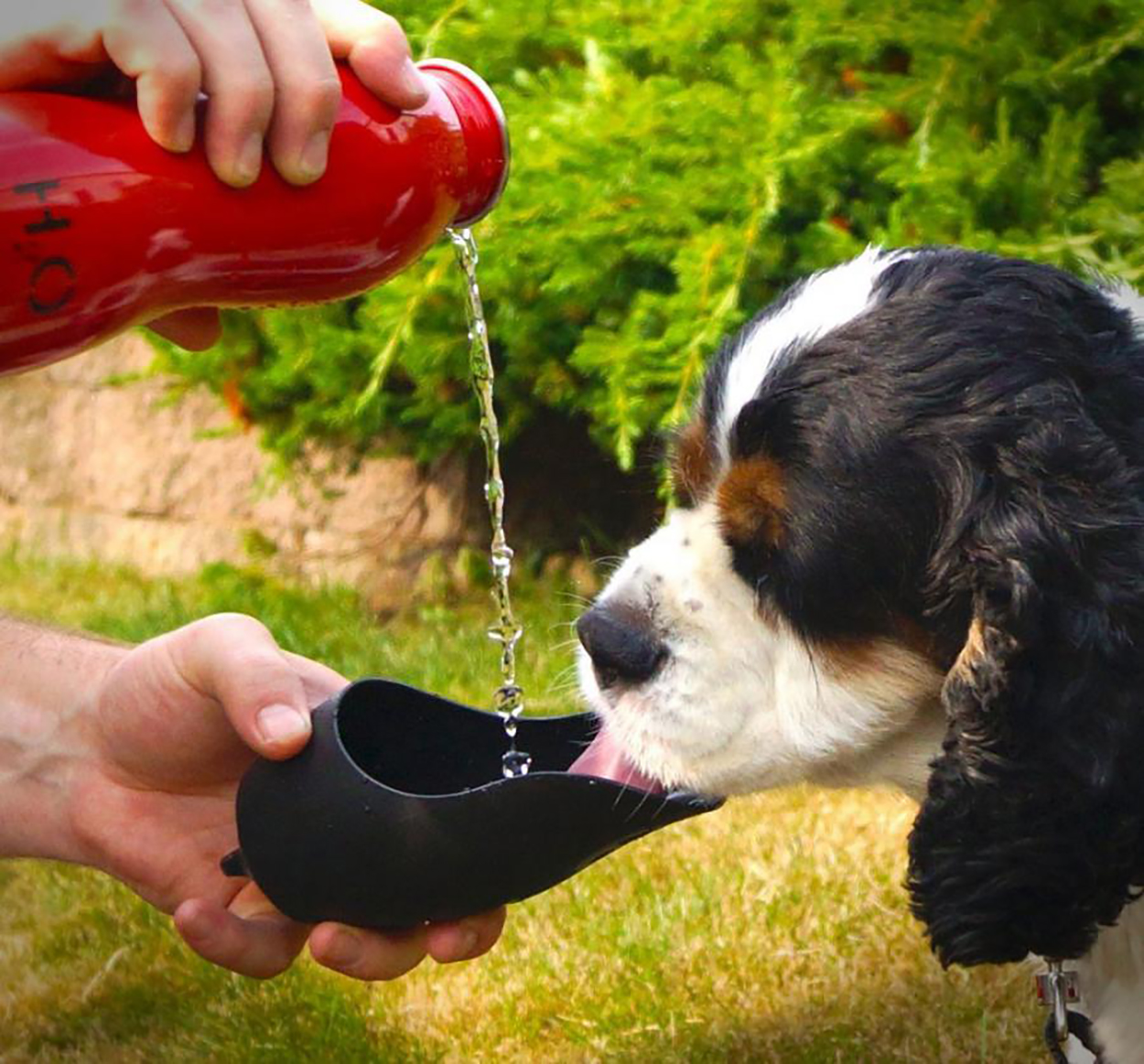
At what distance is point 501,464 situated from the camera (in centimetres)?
588

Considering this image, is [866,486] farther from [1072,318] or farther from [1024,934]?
[1024,934]

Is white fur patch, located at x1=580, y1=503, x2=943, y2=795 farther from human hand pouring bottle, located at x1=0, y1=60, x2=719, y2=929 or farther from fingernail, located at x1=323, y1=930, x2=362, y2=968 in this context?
fingernail, located at x1=323, y1=930, x2=362, y2=968

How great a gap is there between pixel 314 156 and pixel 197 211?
15 cm

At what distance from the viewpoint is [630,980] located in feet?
10.5

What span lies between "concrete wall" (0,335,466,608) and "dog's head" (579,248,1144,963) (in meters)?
3.48

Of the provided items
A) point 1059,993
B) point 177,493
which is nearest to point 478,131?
point 1059,993

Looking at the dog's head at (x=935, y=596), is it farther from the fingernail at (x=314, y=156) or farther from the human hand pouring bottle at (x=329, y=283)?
the fingernail at (x=314, y=156)

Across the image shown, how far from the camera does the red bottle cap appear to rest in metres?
2.32

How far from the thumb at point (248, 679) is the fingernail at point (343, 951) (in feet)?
0.90

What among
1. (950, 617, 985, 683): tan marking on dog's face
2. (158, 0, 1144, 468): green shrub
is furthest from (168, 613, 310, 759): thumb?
(158, 0, 1144, 468): green shrub

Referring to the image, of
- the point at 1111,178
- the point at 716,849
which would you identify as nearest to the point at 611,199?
the point at 1111,178

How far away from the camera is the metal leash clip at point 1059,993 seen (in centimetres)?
251

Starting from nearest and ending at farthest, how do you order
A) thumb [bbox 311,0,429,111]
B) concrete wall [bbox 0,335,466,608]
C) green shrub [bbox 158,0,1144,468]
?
1. thumb [bbox 311,0,429,111]
2. green shrub [bbox 158,0,1144,468]
3. concrete wall [bbox 0,335,466,608]

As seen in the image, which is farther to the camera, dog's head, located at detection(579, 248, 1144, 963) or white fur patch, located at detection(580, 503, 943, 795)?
white fur patch, located at detection(580, 503, 943, 795)
